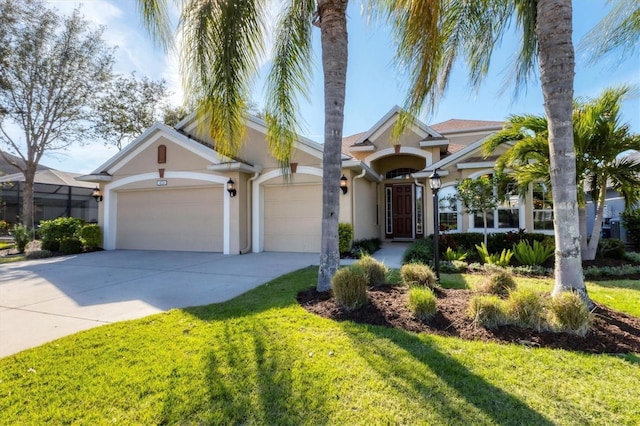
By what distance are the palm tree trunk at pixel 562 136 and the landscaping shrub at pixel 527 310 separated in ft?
2.08

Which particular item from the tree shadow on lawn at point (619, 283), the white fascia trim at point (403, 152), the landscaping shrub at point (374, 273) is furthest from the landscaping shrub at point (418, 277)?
the white fascia trim at point (403, 152)

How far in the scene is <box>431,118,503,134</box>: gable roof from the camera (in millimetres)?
16344

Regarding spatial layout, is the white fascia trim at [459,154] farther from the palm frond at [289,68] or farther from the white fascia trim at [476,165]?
the palm frond at [289,68]

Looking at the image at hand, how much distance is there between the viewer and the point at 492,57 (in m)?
6.88

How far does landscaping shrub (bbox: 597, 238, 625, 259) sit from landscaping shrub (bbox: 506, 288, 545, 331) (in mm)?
7654

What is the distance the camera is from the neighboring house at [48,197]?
68.2ft

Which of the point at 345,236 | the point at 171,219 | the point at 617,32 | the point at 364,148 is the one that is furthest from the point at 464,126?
the point at 171,219

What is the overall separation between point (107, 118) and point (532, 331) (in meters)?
23.0

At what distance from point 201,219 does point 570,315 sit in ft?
39.0

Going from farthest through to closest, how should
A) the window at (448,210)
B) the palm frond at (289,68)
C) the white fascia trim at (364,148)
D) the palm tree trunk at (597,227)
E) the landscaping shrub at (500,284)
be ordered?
the white fascia trim at (364,148)
the window at (448,210)
the palm tree trunk at (597,227)
the palm frond at (289,68)
the landscaping shrub at (500,284)

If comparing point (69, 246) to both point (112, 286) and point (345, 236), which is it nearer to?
point (112, 286)

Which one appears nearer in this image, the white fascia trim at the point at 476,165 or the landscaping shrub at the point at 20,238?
the white fascia trim at the point at 476,165

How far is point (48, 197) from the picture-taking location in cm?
2164

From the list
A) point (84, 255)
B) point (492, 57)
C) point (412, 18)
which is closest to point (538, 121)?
point (492, 57)
